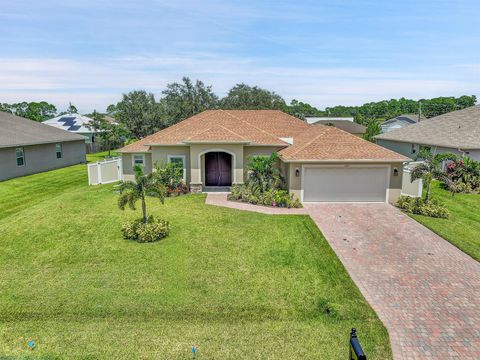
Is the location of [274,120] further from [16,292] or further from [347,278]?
[16,292]

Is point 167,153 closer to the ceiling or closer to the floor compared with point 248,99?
closer to the floor

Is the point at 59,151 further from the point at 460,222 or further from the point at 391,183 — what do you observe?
the point at 460,222

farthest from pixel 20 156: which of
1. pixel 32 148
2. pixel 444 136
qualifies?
pixel 444 136

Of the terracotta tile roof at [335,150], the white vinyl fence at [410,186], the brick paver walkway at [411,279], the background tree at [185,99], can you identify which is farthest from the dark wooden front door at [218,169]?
the background tree at [185,99]

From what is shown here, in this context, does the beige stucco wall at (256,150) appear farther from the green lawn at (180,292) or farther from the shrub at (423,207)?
the shrub at (423,207)

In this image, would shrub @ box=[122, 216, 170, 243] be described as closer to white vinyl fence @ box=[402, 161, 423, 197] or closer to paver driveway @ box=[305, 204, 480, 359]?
paver driveway @ box=[305, 204, 480, 359]

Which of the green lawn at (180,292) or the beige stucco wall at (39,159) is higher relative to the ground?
the beige stucco wall at (39,159)
